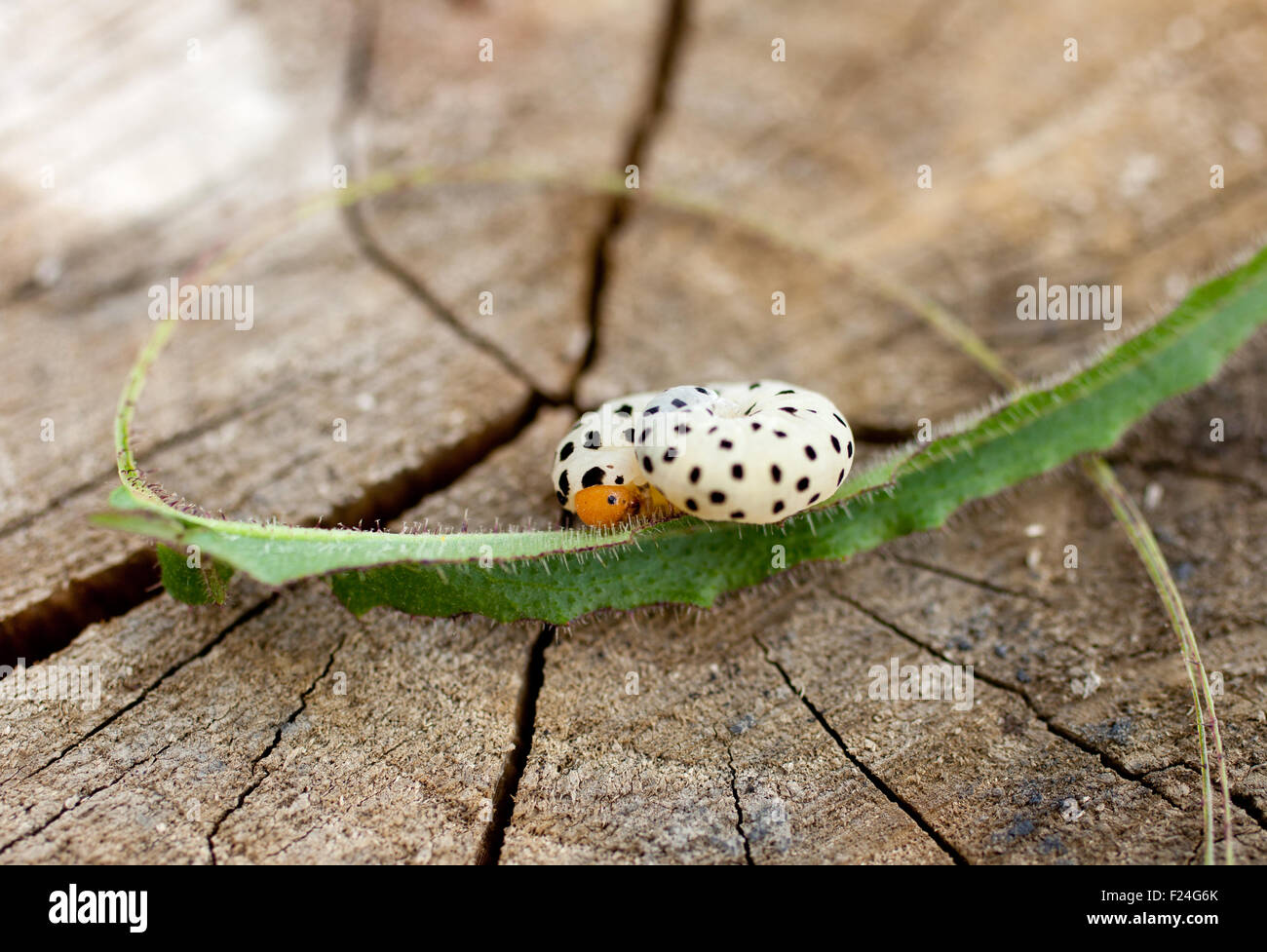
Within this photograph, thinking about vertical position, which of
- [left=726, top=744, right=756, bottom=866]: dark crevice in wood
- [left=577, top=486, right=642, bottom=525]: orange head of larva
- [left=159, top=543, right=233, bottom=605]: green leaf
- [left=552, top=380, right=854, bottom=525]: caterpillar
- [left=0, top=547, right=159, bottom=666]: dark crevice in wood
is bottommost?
[left=726, top=744, right=756, bottom=866]: dark crevice in wood

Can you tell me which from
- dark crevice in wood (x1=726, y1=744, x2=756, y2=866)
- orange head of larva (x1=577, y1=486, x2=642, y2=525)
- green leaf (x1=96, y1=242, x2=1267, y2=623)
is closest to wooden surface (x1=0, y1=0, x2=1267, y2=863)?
dark crevice in wood (x1=726, y1=744, x2=756, y2=866)


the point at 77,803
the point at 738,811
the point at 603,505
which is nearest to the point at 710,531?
the point at 603,505

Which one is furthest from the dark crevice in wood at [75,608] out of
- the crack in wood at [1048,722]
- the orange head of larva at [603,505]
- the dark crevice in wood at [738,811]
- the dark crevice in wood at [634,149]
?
the crack in wood at [1048,722]

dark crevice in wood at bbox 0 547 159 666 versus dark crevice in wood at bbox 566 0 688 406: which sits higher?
dark crevice in wood at bbox 566 0 688 406

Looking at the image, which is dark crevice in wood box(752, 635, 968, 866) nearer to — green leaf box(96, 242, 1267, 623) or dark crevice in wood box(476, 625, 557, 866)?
green leaf box(96, 242, 1267, 623)

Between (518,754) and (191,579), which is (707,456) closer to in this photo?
(518,754)

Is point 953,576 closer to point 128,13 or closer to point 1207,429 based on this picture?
point 1207,429
